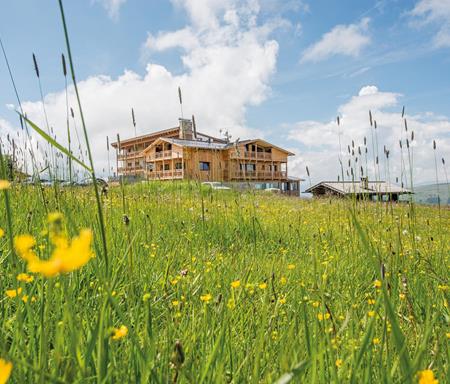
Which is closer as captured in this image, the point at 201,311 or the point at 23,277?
the point at 23,277

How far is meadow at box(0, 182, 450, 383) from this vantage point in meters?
0.78

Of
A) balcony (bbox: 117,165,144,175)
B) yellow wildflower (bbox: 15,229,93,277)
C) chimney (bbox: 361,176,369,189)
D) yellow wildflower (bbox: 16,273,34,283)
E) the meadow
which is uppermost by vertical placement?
balcony (bbox: 117,165,144,175)

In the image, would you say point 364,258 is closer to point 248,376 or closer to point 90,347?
point 248,376

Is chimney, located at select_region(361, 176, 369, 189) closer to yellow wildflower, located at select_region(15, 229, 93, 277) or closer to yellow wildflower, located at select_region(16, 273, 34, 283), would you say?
yellow wildflower, located at select_region(16, 273, 34, 283)

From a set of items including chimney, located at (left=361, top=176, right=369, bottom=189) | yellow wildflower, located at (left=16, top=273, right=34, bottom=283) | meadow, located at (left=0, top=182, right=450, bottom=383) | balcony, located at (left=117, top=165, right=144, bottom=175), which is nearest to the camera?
meadow, located at (left=0, top=182, right=450, bottom=383)

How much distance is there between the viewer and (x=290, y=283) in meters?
2.74

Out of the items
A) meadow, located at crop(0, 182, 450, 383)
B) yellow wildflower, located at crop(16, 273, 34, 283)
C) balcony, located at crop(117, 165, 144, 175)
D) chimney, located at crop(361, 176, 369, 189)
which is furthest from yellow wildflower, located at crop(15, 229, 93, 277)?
chimney, located at crop(361, 176, 369, 189)

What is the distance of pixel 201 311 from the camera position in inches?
63.4

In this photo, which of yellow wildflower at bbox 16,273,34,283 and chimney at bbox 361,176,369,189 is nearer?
yellow wildflower at bbox 16,273,34,283

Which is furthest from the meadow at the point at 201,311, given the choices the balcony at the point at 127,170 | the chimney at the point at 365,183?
the chimney at the point at 365,183

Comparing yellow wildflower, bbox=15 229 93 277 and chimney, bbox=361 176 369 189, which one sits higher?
chimney, bbox=361 176 369 189

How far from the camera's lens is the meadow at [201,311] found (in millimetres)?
783

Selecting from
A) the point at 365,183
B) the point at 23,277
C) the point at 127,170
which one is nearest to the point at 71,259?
the point at 23,277

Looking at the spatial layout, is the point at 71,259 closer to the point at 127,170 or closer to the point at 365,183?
the point at 127,170
